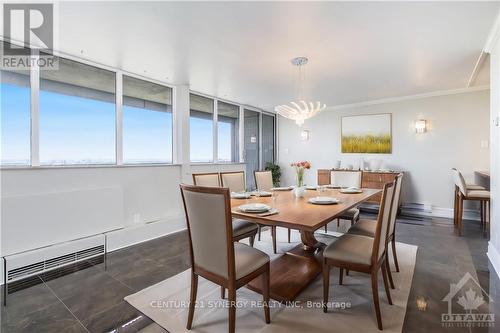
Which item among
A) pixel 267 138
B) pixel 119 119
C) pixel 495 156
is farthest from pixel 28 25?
pixel 267 138

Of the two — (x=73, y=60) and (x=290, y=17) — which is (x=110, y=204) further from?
(x=290, y=17)

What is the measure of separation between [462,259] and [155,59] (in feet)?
14.5

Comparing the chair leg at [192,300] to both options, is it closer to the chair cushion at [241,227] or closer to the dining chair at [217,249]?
the dining chair at [217,249]

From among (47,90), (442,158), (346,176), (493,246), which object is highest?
(47,90)

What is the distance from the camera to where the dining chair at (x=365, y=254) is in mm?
1713

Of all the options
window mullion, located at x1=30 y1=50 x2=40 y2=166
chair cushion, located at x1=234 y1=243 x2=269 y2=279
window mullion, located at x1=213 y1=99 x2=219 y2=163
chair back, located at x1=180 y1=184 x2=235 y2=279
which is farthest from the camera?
window mullion, located at x1=213 y1=99 x2=219 y2=163

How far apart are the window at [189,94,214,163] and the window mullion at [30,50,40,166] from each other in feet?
7.39

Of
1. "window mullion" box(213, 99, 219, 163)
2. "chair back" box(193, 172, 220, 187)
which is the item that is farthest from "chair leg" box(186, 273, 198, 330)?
"window mullion" box(213, 99, 219, 163)

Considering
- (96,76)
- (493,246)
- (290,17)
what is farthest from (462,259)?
(96,76)

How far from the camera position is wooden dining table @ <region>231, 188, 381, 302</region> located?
5.49 feet

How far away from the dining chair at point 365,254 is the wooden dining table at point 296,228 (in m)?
0.27

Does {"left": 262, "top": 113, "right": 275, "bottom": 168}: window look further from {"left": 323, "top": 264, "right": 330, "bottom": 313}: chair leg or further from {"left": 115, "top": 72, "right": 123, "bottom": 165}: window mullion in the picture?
{"left": 323, "top": 264, "right": 330, "bottom": 313}: chair leg

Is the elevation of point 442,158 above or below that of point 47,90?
below

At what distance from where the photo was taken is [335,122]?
19.7ft
